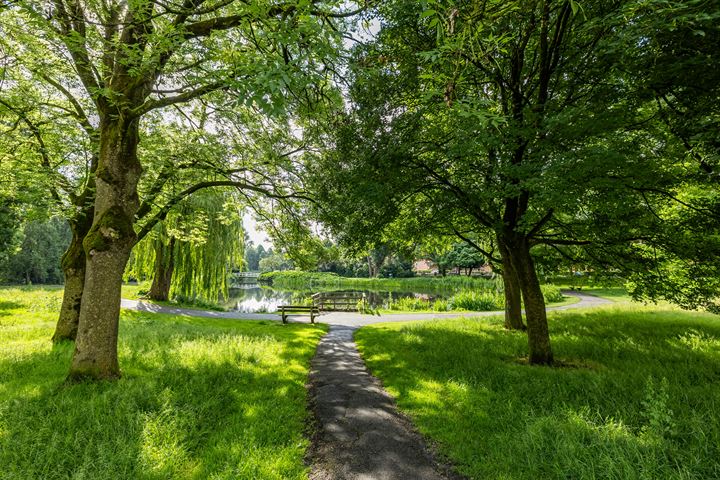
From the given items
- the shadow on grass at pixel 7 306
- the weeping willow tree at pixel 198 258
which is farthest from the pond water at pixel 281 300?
the shadow on grass at pixel 7 306

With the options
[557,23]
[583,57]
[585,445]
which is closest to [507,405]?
[585,445]

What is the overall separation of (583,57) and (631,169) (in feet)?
8.74

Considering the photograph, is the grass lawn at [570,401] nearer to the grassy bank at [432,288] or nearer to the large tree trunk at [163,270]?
the grassy bank at [432,288]

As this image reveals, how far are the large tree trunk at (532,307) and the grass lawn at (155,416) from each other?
5.55m

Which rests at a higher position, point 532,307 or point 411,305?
point 532,307

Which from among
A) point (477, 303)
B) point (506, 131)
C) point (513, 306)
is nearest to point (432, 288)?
point (477, 303)

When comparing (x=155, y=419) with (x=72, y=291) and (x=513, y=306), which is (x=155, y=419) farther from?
(x=513, y=306)

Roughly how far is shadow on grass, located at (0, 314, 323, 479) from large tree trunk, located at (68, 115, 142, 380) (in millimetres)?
518

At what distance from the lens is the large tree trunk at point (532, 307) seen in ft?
23.4

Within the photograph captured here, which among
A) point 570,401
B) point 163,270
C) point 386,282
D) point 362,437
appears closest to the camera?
point 362,437

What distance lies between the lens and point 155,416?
13.6 ft

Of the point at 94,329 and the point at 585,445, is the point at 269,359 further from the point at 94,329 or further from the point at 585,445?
the point at 585,445

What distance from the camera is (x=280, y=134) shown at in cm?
851

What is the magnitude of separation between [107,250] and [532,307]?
908 centimetres
